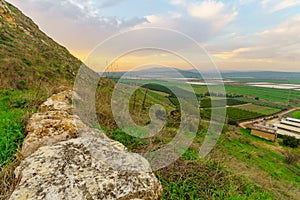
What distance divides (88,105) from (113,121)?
3.42ft

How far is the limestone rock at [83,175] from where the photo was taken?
196 centimetres

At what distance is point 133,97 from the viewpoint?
22.3ft

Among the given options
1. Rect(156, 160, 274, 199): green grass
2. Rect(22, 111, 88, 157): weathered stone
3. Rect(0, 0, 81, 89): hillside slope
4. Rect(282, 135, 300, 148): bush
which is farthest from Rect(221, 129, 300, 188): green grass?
Rect(282, 135, 300, 148): bush

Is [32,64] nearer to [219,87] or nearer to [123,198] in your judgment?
[219,87]

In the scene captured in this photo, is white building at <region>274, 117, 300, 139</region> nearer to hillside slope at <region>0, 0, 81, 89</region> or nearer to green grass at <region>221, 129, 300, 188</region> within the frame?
green grass at <region>221, 129, 300, 188</region>

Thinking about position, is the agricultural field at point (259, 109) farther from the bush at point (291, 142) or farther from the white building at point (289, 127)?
the bush at point (291, 142)

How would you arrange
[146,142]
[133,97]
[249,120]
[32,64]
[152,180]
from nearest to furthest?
[152,180] < [146,142] < [133,97] < [32,64] < [249,120]

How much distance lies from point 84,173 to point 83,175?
4cm

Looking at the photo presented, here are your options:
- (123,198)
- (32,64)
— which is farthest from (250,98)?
(123,198)

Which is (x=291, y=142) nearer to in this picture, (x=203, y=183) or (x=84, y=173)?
(x=203, y=183)

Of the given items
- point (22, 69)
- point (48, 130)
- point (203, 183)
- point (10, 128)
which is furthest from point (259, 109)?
point (10, 128)

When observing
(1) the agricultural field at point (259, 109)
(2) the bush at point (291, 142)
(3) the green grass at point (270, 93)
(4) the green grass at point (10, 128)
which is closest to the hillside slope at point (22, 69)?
(4) the green grass at point (10, 128)

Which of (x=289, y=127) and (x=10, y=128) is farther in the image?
(x=289, y=127)

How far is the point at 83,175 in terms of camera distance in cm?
221
